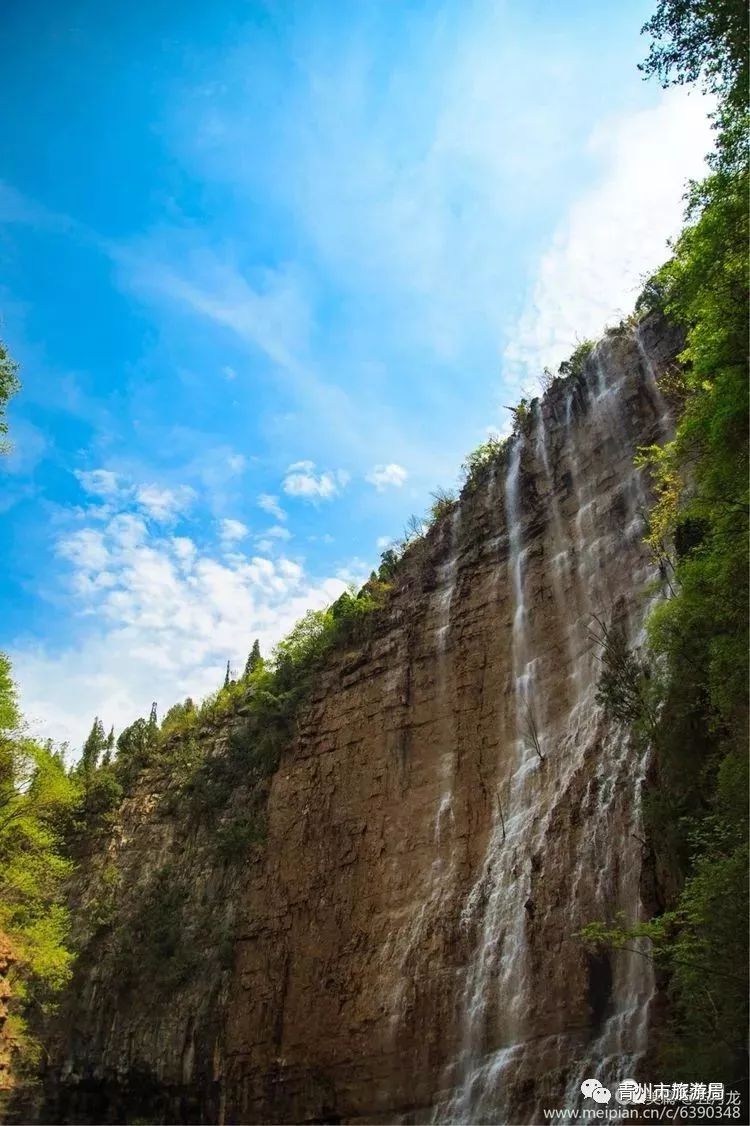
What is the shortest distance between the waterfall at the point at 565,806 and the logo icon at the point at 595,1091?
23 centimetres

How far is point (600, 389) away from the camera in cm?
3023

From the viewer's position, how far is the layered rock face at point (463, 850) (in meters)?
19.0

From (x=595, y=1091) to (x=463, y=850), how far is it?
1028 centimetres

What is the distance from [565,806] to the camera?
21266mm

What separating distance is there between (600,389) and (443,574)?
8767 mm

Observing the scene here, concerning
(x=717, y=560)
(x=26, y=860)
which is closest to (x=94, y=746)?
(x=26, y=860)

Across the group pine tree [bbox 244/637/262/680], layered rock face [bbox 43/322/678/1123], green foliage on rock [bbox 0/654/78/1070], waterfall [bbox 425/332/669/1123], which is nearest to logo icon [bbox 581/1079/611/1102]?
waterfall [bbox 425/332/669/1123]

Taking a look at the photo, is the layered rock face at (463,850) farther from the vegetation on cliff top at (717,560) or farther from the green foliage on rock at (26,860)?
the green foliage on rock at (26,860)

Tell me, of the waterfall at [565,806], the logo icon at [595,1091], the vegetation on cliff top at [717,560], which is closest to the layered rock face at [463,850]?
the waterfall at [565,806]

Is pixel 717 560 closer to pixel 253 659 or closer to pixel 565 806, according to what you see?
pixel 565 806

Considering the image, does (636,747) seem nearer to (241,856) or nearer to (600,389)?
(600,389)

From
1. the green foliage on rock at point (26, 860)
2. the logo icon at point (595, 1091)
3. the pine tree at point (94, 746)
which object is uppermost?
the pine tree at point (94, 746)

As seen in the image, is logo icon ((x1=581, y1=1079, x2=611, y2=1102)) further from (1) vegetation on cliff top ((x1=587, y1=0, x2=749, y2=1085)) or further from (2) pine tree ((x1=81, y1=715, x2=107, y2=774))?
(2) pine tree ((x1=81, y1=715, x2=107, y2=774))

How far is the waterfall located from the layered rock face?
0.22 ft
